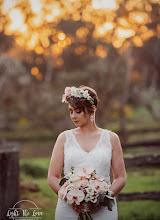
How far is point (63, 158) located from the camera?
10.4ft

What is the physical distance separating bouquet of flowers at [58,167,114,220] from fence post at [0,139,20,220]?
1.95m

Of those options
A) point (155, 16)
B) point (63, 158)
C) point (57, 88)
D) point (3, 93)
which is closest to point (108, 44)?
point (155, 16)

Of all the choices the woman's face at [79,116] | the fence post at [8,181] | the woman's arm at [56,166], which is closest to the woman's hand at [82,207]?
the woman's arm at [56,166]

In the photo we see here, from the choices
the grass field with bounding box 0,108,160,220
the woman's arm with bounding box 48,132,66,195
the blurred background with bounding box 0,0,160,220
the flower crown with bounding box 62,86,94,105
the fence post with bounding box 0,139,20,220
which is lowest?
the grass field with bounding box 0,108,160,220

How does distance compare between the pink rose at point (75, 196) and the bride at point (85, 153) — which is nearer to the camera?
the pink rose at point (75, 196)

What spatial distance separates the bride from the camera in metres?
3.05

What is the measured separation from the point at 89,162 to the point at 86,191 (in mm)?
375

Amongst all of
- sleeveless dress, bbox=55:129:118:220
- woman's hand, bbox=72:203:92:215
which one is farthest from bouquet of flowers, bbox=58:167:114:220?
sleeveless dress, bbox=55:129:118:220

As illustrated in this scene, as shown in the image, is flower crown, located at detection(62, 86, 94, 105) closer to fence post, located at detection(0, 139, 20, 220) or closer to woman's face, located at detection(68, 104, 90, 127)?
woman's face, located at detection(68, 104, 90, 127)

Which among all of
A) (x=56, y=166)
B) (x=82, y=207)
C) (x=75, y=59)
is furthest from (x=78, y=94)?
(x=75, y=59)

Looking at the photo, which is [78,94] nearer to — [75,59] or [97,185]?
[97,185]

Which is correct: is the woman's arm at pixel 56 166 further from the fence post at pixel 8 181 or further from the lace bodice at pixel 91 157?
the fence post at pixel 8 181

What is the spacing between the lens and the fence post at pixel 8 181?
4.59 metres

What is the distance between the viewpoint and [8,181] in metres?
4.64
